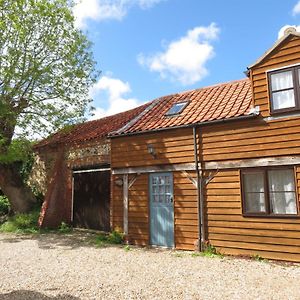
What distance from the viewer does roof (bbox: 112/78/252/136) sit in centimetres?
1010

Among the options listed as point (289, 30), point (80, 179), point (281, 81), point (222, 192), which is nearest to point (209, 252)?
point (222, 192)

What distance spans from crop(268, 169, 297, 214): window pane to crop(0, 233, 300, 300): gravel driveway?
1.45m

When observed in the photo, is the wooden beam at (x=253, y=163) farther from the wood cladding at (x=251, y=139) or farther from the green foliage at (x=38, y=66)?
the green foliage at (x=38, y=66)

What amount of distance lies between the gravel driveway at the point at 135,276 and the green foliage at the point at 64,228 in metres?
3.79

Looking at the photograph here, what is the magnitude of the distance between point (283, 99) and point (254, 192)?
2741mm

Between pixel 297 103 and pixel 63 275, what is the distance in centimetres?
740

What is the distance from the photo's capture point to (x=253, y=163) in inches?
357

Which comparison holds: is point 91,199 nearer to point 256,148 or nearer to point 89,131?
point 89,131

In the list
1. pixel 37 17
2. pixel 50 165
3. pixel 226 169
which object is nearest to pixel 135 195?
pixel 226 169

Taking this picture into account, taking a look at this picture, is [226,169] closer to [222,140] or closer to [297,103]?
[222,140]

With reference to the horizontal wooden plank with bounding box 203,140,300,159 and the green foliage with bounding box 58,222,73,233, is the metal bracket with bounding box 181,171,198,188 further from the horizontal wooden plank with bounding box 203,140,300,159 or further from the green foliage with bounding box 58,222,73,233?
the green foliage with bounding box 58,222,73,233

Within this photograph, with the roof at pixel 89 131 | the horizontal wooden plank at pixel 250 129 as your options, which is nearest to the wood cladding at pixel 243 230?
the horizontal wooden plank at pixel 250 129

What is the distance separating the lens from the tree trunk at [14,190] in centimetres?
1586

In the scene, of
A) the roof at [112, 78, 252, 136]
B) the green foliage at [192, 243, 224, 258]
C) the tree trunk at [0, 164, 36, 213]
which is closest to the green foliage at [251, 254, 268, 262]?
the green foliage at [192, 243, 224, 258]
